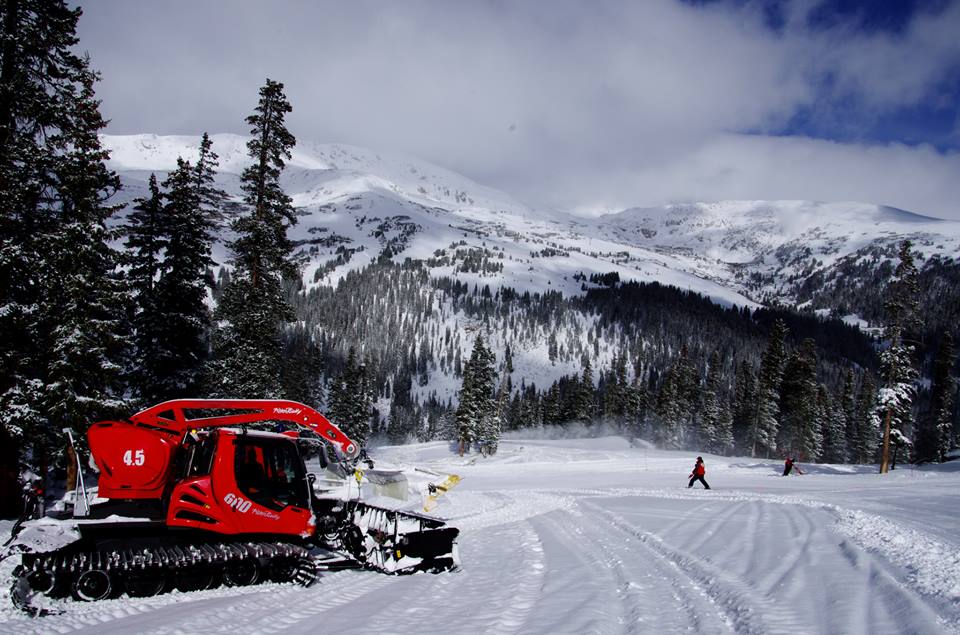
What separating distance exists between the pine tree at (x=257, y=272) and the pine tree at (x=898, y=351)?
39.5 metres

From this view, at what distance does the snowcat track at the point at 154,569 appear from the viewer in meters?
7.30

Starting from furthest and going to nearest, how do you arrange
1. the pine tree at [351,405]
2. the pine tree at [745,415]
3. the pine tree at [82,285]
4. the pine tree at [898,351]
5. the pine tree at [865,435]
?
1. the pine tree at [745,415]
2. the pine tree at [865,435]
3. the pine tree at [351,405]
4. the pine tree at [898,351]
5. the pine tree at [82,285]

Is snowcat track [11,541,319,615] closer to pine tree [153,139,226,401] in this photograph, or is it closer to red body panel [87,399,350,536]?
red body panel [87,399,350,536]

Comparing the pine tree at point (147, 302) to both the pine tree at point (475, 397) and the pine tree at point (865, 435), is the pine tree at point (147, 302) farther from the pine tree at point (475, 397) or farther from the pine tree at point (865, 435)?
the pine tree at point (865, 435)

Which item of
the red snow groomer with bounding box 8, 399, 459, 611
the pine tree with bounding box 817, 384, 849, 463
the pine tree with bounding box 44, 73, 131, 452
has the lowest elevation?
the pine tree with bounding box 817, 384, 849, 463

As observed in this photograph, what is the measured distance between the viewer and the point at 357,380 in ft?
203

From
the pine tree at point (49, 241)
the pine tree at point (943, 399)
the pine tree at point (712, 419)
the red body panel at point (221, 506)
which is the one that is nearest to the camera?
the red body panel at point (221, 506)

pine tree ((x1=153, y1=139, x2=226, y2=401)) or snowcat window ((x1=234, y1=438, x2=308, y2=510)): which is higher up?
pine tree ((x1=153, y1=139, x2=226, y2=401))

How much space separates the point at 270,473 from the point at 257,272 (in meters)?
14.1

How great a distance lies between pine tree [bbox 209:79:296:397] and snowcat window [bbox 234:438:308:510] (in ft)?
42.7

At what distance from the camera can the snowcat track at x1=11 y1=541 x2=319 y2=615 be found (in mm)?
7305

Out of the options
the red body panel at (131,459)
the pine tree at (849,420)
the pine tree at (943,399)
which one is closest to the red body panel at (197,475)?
the red body panel at (131,459)

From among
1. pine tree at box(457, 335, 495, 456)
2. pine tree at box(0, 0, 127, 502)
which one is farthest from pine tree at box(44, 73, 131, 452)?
pine tree at box(457, 335, 495, 456)

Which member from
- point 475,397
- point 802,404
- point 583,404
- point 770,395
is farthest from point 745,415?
point 475,397
